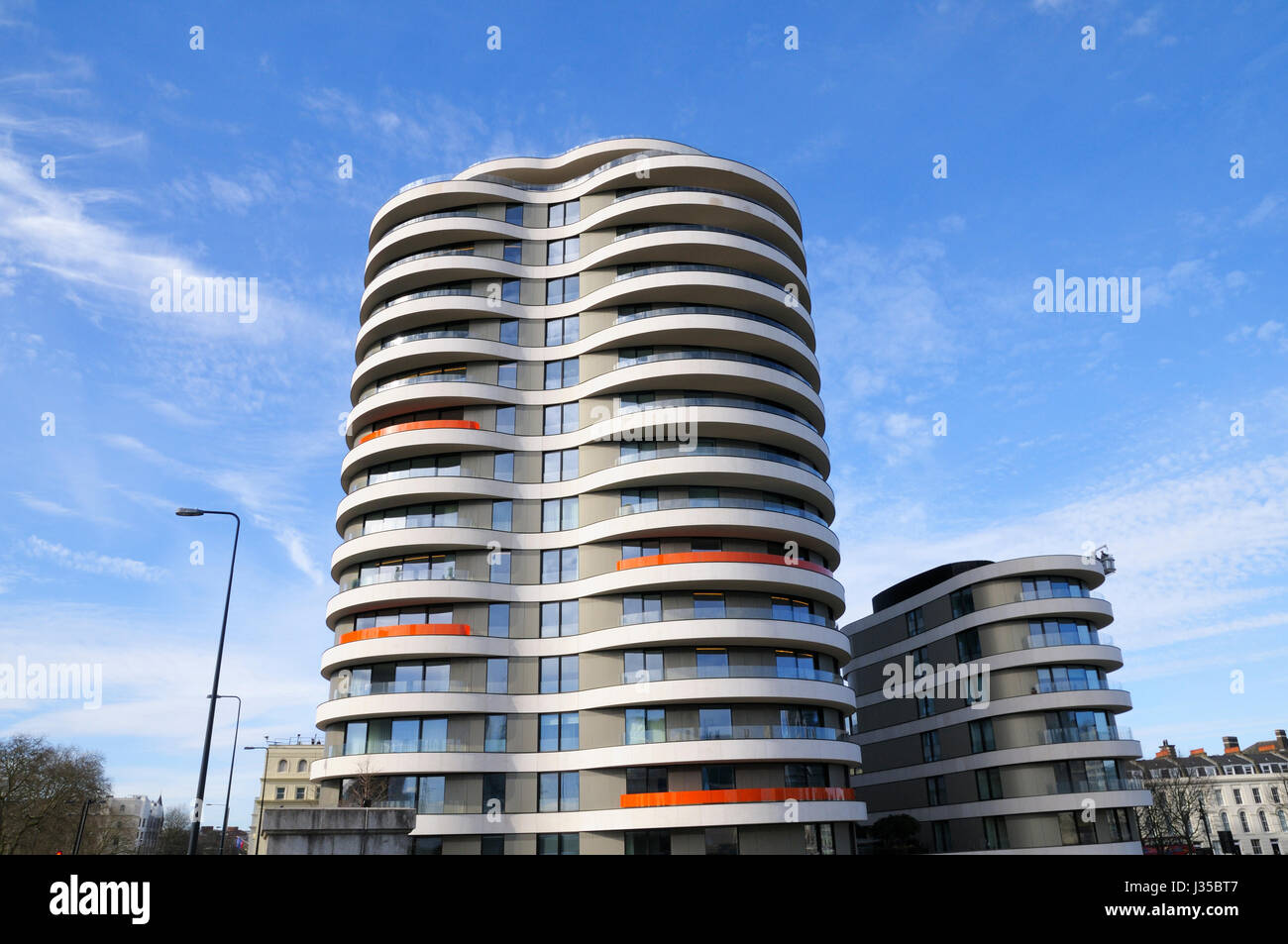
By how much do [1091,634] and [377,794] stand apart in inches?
1774

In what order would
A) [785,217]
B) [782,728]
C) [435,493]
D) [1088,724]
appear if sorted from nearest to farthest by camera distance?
[782,728] → [435,493] → [1088,724] → [785,217]

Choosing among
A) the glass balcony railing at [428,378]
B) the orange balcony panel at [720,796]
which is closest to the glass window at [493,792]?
the orange balcony panel at [720,796]

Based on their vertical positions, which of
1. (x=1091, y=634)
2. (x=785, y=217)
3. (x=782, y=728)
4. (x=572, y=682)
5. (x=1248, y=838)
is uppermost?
(x=785, y=217)

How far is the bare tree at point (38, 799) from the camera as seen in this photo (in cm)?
6056

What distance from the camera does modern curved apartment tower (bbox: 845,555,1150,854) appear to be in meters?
49.1

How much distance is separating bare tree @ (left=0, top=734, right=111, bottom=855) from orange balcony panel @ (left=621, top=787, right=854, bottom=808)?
165 ft

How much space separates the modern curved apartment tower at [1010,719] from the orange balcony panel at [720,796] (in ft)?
60.5

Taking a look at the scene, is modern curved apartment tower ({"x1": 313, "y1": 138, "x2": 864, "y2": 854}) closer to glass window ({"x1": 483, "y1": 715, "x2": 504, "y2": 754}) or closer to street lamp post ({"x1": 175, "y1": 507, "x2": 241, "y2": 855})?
glass window ({"x1": 483, "y1": 715, "x2": 504, "y2": 754})

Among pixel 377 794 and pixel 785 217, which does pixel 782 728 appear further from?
pixel 785 217

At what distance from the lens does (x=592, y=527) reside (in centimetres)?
4512

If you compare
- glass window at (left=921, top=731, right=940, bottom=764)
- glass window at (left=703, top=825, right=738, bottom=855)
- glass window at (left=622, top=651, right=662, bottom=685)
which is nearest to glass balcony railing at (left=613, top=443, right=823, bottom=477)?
glass window at (left=622, top=651, right=662, bottom=685)
